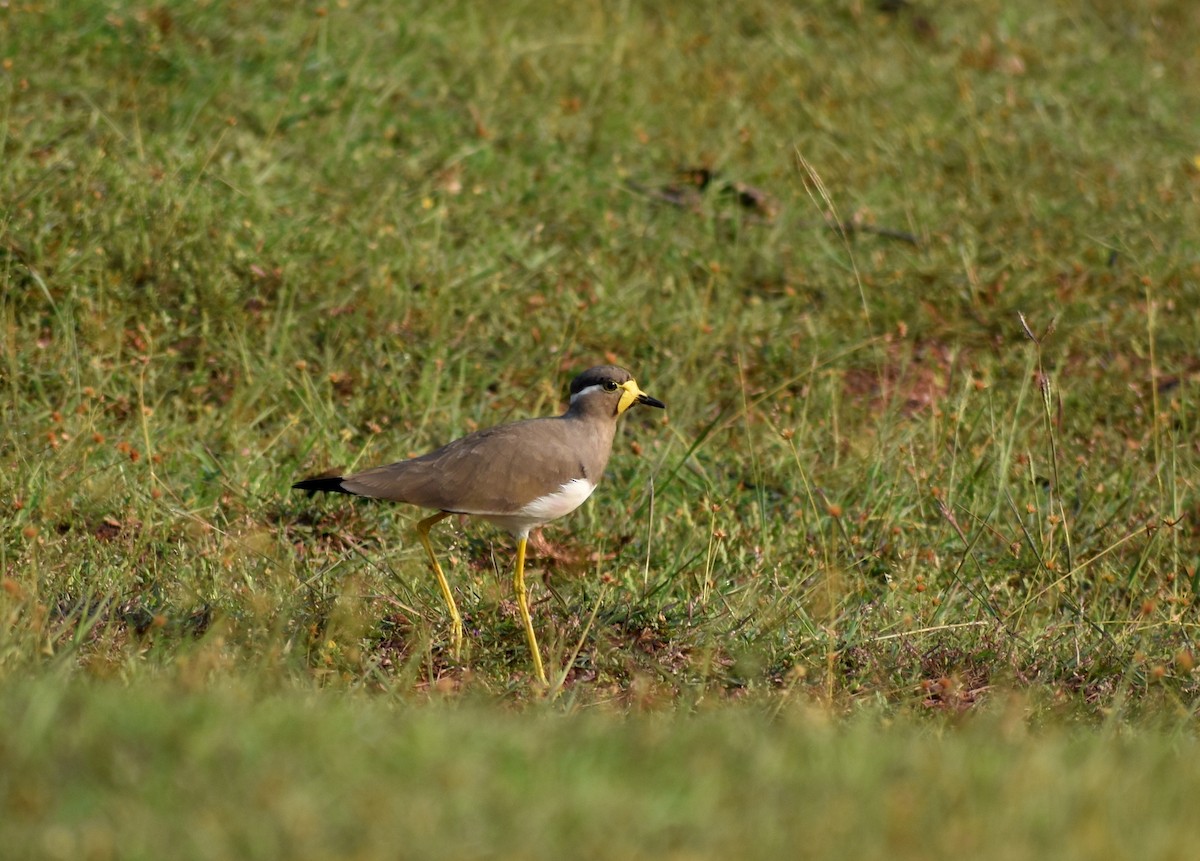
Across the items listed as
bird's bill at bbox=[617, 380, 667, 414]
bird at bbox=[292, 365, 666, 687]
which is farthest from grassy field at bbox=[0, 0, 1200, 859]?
bird's bill at bbox=[617, 380, 667, 414]

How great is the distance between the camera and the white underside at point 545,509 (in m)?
5.46

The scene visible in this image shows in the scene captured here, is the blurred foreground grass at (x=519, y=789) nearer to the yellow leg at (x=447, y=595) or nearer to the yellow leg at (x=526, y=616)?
the yellow leg at (x=526, y=616)

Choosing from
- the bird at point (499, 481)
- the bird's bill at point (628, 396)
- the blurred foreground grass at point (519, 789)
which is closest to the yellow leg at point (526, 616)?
the bird at point (499, 481)

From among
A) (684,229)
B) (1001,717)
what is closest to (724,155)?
(684,229)

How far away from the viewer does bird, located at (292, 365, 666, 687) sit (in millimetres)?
5371

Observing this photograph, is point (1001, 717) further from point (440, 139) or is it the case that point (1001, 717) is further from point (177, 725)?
point (440, 139)

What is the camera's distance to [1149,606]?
225 inches

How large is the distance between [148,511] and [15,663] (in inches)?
66.0

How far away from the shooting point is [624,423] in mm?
7527

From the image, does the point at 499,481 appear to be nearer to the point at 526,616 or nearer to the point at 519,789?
the point at 526,616

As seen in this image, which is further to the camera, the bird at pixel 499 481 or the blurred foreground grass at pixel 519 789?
the bird at pixel 499 481

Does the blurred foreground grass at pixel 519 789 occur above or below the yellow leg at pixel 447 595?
above

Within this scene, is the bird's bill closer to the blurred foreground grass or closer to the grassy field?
the grassy field

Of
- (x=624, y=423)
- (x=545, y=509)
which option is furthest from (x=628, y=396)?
(x=624, y=423)
